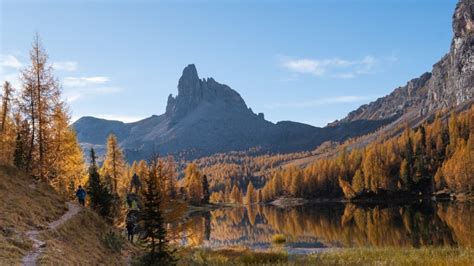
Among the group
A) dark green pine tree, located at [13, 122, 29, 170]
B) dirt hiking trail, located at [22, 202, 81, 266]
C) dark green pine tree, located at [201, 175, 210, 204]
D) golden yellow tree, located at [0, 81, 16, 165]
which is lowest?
dark green pine tree, located at [201, 175, 210, 204]

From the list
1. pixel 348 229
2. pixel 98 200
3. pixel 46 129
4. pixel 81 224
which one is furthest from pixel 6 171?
pixel 348 229

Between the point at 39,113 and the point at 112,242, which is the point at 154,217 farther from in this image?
the point at 39,113

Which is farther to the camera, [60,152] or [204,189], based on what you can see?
[204,189]

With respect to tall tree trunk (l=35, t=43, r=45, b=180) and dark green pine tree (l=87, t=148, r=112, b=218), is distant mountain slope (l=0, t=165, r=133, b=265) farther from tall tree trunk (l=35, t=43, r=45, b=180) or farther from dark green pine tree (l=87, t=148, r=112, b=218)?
tall tree trunk (l=35, t=43, r=45, b=180)

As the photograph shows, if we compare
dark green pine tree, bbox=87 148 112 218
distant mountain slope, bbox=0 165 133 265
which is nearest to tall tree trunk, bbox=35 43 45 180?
dark green pine tree, bbox=87 148 112 218

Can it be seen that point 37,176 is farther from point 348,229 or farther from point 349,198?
point 349,198

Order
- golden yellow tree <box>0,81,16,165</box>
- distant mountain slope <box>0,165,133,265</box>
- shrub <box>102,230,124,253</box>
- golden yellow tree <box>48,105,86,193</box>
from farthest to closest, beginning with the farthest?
golden yellow tree <box>0,81,16,165</box>
golden yellow tree <box>48,105,86,193</box>
shrub <box>102,230,124,253</box>
distant mountain slope <box>0,165,133,265</box>

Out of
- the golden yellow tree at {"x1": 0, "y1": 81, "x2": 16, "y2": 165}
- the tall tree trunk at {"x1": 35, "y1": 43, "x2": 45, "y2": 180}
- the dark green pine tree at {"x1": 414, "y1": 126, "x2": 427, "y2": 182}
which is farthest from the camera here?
the dark green pine tree at {"x1": 414, "y1": 126, "x2": 427, "y2": 182}

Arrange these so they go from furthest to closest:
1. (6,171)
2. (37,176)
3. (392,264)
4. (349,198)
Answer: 1. (349,198)
2. (37,176)
3. (6,171)
4. (392,264)

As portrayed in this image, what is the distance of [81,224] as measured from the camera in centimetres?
2877

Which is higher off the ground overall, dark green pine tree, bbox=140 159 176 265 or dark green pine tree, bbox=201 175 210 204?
dark green pine tree, bbox=140 159 176 265

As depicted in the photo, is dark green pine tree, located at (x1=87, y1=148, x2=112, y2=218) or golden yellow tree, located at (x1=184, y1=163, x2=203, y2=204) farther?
golden yellow tree, located at (x1=184, y1=163, x2=203, y2=204)

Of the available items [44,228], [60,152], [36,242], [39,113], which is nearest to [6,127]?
[60,152]

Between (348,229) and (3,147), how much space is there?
52.9 metres
